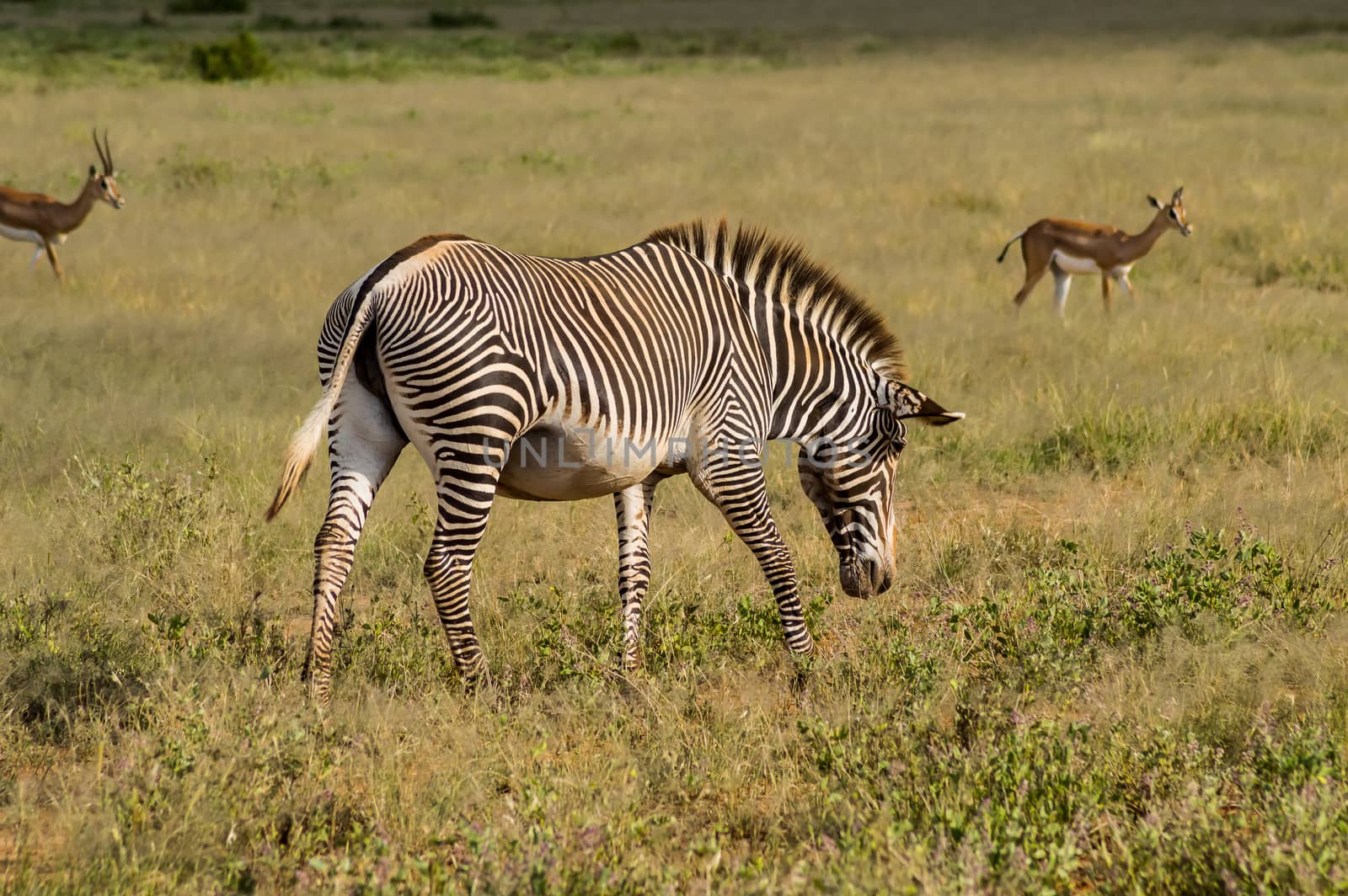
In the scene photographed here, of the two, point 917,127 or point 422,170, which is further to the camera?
point 917,127

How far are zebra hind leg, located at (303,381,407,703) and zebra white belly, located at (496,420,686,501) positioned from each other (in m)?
0.48

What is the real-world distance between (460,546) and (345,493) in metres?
0.51

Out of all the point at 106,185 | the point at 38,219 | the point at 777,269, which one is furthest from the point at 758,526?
the point at 106,185

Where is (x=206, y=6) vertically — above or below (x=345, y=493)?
above

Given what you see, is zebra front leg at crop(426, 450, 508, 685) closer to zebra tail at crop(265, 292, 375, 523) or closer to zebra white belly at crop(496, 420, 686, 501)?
zebra white belly at crop(496, 420, 686, 501)

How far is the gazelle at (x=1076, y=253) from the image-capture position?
470 inches

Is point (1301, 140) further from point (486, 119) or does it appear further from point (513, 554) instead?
point (513, 554)

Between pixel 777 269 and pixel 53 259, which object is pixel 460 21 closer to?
pixel 53 259

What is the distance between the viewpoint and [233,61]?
Result: 29281 millimetres

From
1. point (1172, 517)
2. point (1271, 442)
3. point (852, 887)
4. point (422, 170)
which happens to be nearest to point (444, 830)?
point (852, 887)

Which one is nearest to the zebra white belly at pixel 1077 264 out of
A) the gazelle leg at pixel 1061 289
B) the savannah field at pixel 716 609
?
the gazelle leg at pixel 1061 289

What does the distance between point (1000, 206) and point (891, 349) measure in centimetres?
1076

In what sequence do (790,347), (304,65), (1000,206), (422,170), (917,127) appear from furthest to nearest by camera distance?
1. (304,65)
2. (917,127)
3. (422,170)
4. (1000,206)
5. (790,347)

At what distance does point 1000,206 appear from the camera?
15.5m
